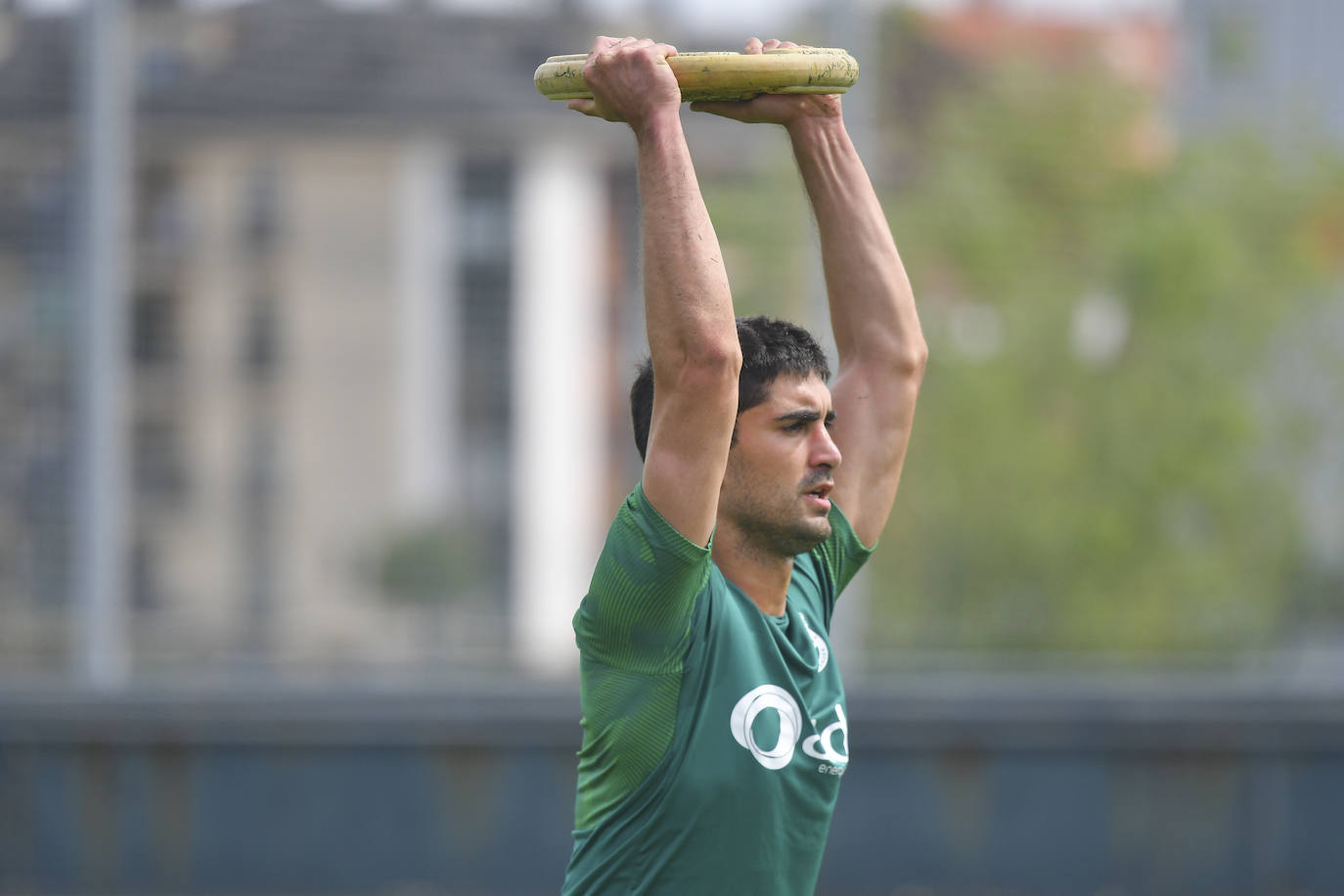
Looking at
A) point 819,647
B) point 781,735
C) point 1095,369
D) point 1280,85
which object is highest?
point 1280,85

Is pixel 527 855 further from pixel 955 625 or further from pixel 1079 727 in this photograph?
pixel 955 625

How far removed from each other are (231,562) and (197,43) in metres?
2.68

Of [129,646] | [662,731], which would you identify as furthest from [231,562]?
[662,731]

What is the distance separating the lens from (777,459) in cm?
284

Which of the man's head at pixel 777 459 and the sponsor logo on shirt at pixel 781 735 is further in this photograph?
the man's head at pixel 777 459

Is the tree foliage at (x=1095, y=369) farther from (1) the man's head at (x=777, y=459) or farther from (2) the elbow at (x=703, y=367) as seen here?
(2) the elbow at (x=703, y=367)

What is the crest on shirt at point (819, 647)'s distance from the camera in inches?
117

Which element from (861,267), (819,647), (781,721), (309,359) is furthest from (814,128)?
(309,359)

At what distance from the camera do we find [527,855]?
688cm

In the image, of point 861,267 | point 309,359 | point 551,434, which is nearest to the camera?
point 861,267

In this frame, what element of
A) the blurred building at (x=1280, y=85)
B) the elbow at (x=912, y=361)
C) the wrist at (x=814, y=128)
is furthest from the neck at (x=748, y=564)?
the blurred building at (x=1280, y=85)

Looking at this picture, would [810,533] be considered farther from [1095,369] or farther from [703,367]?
[1095,369]

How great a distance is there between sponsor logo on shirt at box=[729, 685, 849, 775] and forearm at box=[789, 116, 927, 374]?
86cm

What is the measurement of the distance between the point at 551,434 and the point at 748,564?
801 cm
